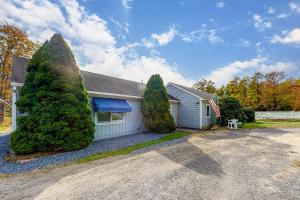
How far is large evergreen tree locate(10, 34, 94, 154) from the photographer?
7.71m

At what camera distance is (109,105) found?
1138cm

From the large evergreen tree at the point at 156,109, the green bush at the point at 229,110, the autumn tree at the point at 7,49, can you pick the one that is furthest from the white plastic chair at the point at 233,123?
the autumn tree at the point at 7,49

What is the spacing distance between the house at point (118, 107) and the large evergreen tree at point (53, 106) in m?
1.26

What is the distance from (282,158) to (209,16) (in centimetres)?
1089

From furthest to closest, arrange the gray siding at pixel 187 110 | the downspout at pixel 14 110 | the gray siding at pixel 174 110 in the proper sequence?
the gray siding at pixel 174 110
the gray siding at pixel 187 110
the downspout at pixel 14 110

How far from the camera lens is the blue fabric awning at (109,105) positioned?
Answer: 10.8 m

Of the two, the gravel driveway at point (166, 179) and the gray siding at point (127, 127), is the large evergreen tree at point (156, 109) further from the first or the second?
the gravel driveway at point (166, 179)

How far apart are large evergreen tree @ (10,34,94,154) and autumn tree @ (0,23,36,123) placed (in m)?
Answer: 17.0

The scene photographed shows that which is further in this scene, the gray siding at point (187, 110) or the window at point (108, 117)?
the gray siding at point (187, 110)

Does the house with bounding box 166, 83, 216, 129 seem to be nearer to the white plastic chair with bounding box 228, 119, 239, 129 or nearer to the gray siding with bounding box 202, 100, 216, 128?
the gray siding with bounding box 202, 100, 216, 128

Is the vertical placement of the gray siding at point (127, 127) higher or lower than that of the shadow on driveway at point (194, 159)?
higher

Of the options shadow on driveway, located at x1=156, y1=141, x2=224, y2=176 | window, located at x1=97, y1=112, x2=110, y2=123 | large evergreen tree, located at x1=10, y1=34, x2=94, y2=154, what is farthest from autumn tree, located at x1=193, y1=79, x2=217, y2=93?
large evergreen tree, located at x1=10, y1=34, x2=94, y2=154

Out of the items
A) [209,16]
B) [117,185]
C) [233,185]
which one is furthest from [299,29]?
[117,185]

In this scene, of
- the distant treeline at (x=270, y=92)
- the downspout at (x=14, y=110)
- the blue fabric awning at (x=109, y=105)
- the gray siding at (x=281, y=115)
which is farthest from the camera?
the distant treeline at (x=270, y=92)
